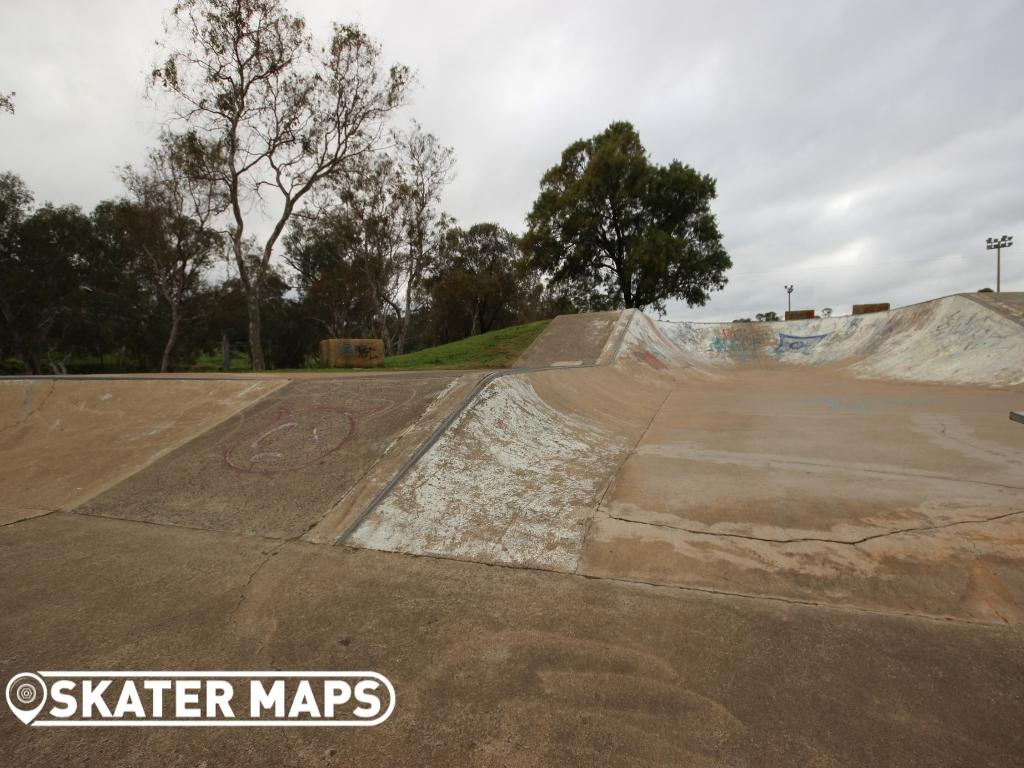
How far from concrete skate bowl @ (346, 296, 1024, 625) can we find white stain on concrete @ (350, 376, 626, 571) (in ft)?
0.06

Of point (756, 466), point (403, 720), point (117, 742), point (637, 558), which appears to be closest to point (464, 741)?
point (403, 720)

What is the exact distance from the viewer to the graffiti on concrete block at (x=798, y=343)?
20.8 m

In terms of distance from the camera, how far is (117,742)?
1.86 m

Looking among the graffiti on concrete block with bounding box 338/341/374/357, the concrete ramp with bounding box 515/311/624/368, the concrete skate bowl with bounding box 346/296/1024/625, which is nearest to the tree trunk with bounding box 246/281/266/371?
the graffiti on concrete block with bounding box 338/341/374/357

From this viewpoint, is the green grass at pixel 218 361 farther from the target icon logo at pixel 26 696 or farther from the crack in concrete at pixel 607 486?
the target icon logo at pixel 26 696

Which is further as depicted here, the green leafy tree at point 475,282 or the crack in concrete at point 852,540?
the green leafy tree at point 475,282

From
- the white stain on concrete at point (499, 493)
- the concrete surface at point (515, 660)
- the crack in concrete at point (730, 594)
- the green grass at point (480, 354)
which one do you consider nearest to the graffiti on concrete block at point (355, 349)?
the green grass at point (480, 354)

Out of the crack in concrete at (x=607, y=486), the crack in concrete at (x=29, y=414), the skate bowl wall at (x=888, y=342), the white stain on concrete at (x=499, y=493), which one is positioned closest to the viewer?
the crack in concrete at (x=607, y=486)

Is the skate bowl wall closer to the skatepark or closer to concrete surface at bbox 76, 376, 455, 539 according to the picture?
the skatepark

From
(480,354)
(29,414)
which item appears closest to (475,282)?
(480,354)

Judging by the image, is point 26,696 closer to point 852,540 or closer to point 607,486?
point 607,486

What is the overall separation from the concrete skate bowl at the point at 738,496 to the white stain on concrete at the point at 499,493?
0.8 inches

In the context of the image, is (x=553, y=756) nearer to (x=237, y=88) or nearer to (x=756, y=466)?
(x=756, y=466)

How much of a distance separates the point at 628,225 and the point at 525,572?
3007 centimetres
